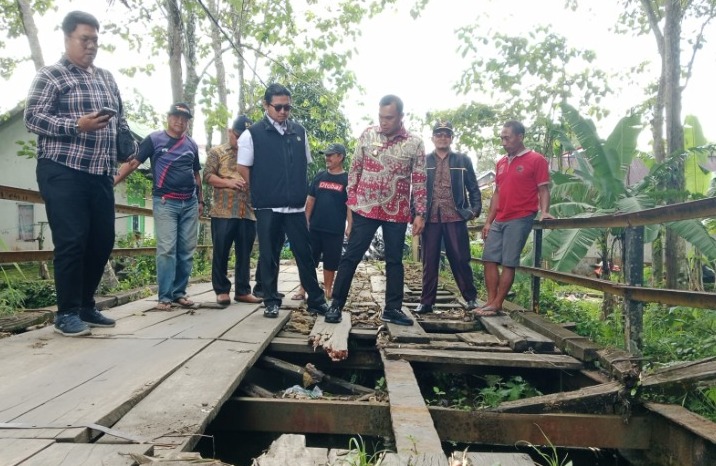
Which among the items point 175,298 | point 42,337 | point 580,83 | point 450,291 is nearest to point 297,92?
point 580,83

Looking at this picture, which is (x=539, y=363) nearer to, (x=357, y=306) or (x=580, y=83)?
(x=357, y=306)

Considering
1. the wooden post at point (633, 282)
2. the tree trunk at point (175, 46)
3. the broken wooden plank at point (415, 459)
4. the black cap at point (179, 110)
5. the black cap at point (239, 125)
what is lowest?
the broken wooden plank at point (415, 459)

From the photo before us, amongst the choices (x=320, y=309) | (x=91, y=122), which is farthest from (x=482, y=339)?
(x=91, y=122)

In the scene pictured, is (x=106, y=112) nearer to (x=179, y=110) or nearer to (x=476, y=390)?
(x=179, y=110)

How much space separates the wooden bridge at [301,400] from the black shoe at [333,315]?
8cm

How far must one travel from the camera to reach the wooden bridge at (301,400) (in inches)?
69.7

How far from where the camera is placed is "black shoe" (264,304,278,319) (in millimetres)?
4100

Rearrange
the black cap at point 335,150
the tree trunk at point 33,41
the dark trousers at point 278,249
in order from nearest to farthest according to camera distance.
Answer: the dark trousers at point 278,249 → the black cap at point 335,150 → the tree trunk at point 33,41

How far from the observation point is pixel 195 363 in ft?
8.62

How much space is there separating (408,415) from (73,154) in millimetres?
2560

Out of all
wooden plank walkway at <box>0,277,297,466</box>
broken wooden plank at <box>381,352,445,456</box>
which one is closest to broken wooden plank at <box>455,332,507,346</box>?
broken wooden plank at <box>381,352,445,456</box>

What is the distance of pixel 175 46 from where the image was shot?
834 cm

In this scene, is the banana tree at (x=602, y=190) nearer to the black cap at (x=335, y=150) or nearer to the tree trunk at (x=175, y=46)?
the black cap at (x=335, y=150)

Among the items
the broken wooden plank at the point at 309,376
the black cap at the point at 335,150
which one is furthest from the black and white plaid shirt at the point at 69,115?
the black cap at the point at 335,150
